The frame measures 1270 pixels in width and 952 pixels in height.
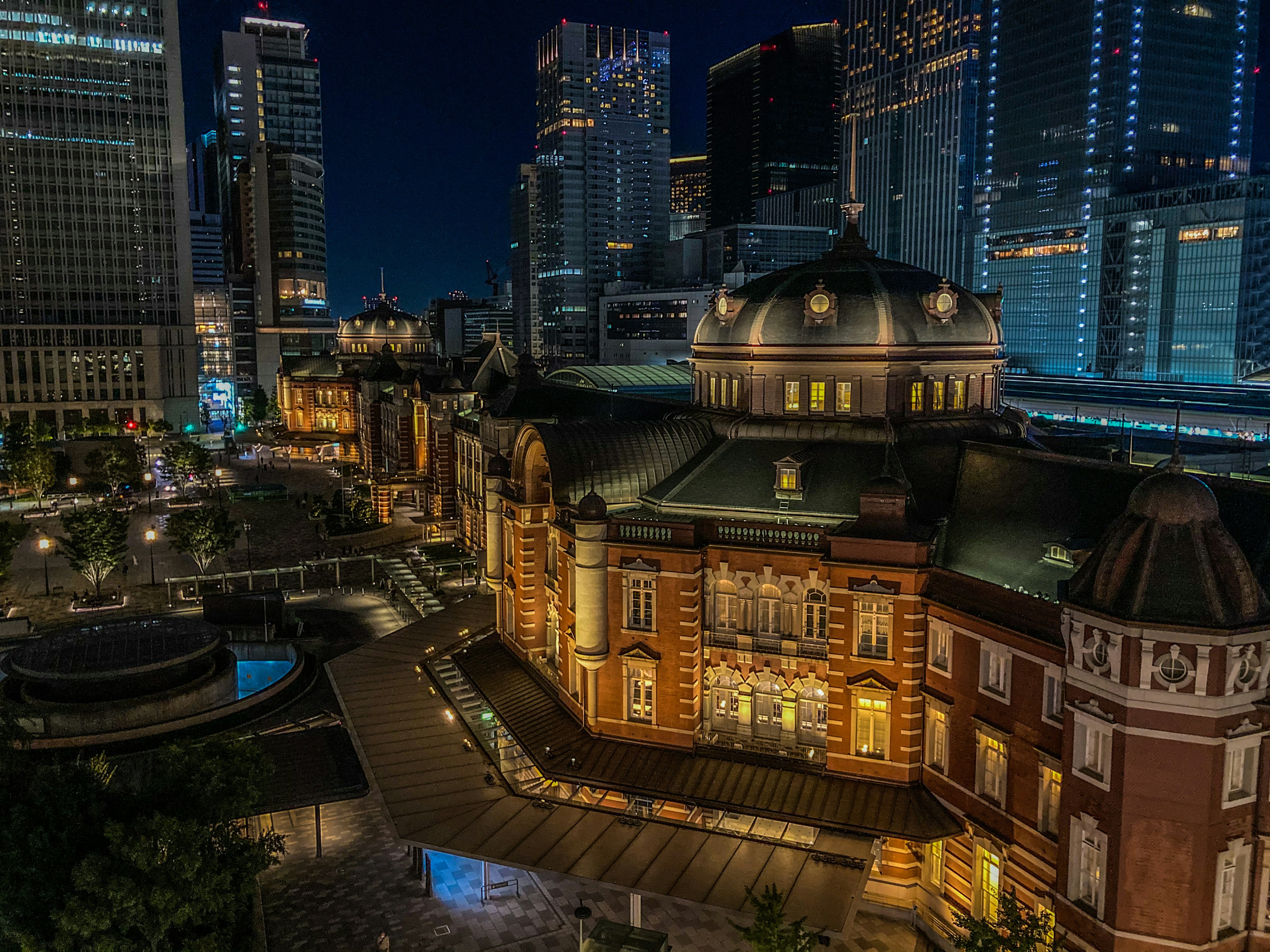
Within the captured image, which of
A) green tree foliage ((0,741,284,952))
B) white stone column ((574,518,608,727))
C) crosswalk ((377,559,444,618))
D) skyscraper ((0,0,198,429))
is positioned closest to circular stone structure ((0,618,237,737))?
crosswalk ((377,559,444,618))

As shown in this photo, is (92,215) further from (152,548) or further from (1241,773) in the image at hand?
(1241,773)

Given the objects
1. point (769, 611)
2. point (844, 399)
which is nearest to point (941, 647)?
point (769, 611)

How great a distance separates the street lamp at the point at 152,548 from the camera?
7725cm

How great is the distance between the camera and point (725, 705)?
40844mm

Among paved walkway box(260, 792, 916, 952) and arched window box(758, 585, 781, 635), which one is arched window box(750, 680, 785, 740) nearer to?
arched window box(758, 585, 781, 635)

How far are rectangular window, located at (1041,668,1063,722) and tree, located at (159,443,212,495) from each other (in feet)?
338

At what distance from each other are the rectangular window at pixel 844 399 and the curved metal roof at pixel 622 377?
146 ft

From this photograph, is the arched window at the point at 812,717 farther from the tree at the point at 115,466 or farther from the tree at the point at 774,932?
the tree at the point at 115,466

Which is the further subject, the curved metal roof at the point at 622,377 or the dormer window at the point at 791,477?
the curved metal roof at the point at 622,377

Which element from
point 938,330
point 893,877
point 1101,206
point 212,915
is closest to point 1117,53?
point 1101,206

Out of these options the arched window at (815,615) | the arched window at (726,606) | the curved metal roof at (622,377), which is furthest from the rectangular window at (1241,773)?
the curved metal roof at (622,377)

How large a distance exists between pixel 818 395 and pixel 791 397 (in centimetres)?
126

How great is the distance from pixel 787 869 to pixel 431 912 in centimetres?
1308

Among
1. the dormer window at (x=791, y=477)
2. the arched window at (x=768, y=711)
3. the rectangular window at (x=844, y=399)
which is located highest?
the rectangular window at (x=844, y=399)
